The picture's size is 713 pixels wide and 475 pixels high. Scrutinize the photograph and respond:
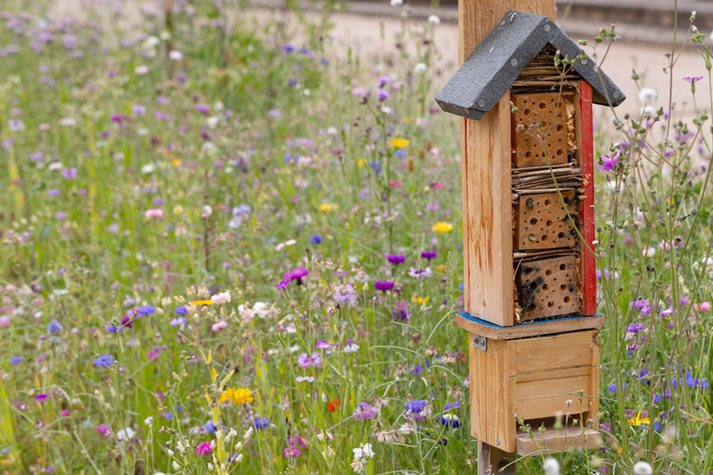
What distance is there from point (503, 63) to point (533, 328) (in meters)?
0.58

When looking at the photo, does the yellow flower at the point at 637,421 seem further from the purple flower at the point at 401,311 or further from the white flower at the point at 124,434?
the white flower at the point at 124,434

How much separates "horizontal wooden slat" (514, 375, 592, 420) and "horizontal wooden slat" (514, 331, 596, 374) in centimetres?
4

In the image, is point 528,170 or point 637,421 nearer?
point 528,170

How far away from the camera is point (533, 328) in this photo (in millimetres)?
2455

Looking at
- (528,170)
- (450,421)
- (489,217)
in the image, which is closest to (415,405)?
(450,421)

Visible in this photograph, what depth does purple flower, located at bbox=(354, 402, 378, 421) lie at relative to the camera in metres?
2.67

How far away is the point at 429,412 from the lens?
2688 millimetres

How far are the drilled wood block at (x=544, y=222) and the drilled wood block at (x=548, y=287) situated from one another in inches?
1.6

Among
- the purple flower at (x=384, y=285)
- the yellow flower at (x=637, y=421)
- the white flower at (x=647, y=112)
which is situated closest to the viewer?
the white flower at (x=647, y=112)

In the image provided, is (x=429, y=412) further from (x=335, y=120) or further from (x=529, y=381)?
(x=335, y=120)

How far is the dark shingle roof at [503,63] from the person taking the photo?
237cm

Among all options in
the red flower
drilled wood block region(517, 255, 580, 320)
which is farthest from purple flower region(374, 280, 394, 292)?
drilled wood block region(517, 255, 580, 320)

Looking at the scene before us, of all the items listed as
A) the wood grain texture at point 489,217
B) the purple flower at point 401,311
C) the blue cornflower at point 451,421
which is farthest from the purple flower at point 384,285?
the wood grain texture at point 489,217

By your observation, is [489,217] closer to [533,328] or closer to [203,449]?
[533,328]
